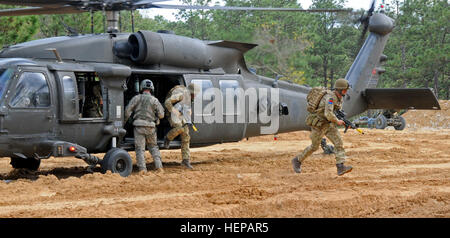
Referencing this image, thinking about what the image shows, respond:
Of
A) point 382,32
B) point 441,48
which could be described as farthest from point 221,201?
point 441,48

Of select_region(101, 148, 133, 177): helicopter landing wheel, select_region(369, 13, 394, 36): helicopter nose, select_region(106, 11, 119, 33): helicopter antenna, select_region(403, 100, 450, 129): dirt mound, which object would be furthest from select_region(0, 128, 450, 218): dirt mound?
select_region(403, 100, 450, 129): dirt mound

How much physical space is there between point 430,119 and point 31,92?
21.0 m

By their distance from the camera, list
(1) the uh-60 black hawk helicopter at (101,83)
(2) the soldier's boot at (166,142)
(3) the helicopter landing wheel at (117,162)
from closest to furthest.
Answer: (1) the uh-60 black hawk helicopter at (101,83) < (3) the helicopter landing wheel at (117,162) < (2) the soldier's boot at (166,142)

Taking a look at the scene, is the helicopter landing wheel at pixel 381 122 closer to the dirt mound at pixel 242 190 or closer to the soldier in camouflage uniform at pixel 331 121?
the dirt mound at pixel 242 190

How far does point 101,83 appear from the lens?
30.6 feet

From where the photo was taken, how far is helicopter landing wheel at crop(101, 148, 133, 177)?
9.11 m

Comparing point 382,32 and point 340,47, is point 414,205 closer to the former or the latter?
point 382,32

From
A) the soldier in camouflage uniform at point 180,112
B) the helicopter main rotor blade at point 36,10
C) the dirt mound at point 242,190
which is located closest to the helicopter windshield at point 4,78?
the dirt mound at point 242,190

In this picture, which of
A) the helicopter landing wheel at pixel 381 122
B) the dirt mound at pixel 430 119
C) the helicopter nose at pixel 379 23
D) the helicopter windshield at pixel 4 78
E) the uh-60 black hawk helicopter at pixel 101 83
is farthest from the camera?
the dirt mound at pixel 430 119

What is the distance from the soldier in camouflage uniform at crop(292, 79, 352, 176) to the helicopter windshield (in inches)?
178

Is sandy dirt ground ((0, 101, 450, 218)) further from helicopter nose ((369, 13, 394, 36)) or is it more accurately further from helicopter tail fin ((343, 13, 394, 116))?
helicopter nose ((369, 13, 394, 36))

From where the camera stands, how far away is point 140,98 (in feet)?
31.4

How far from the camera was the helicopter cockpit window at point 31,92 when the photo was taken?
8273 mm

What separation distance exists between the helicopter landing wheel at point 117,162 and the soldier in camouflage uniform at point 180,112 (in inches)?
44.0
